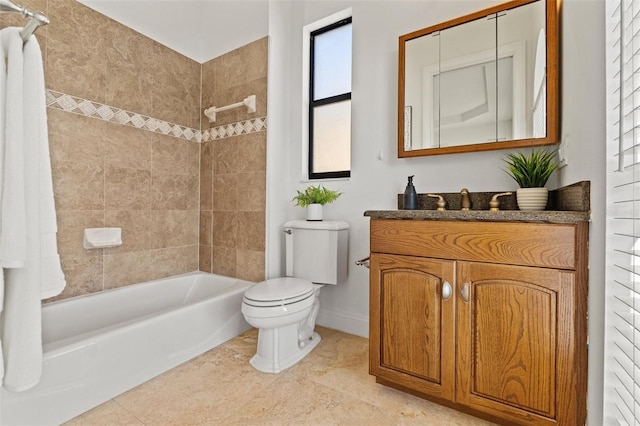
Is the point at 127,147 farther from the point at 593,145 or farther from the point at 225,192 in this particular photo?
the point at 593,145

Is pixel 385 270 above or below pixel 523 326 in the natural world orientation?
above

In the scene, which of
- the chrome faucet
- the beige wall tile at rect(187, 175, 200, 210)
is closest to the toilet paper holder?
the beige wall tile at rect(187, 175, 200, 210)

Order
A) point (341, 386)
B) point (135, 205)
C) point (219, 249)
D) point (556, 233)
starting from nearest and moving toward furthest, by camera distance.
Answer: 1. point (556, 233)
2. point (341, 386)
3. point (135, 205)
4. point (219, 249)

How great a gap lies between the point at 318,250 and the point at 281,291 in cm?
42

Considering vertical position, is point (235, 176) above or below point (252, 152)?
below

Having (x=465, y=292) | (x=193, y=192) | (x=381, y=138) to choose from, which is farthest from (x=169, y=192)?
(x=465, y=292)

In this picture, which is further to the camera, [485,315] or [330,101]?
[330,101]

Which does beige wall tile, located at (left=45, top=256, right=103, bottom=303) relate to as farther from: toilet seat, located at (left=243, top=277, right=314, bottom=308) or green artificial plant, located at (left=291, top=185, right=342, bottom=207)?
green artificial plant, located at (left=291, top=185, right=342, bottom=207)

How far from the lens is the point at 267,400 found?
137 centimetres

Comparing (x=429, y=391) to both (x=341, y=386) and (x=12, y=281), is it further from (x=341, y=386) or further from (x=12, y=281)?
(x=12, y=281)

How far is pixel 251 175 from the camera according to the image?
2359 mm

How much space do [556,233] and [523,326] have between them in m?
0.35

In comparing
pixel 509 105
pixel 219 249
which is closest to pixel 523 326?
pixel 509 105

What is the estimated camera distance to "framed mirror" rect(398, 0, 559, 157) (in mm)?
1428
